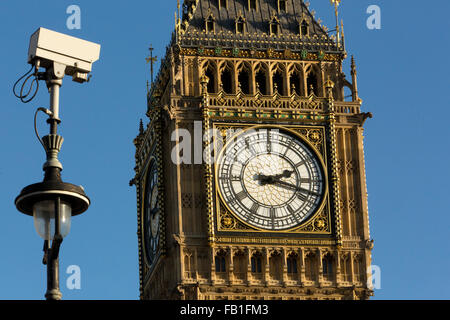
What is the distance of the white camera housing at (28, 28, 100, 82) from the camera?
23031 millimetres

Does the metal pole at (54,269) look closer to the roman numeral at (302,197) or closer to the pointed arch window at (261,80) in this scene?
the roman numeral at (302,197)

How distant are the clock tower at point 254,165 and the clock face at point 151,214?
49 mm

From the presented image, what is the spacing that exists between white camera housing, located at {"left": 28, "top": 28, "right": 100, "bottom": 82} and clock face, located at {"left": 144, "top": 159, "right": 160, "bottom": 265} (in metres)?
31.8

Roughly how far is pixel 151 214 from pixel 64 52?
34.1 metres

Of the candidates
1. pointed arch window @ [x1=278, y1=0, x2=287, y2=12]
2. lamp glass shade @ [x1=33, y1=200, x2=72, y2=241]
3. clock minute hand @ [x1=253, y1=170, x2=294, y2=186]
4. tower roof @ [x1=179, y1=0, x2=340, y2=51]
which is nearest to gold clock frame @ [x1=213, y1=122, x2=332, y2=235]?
clock minute hand @ [x1=253, y1=170, x2=294, y2=186]

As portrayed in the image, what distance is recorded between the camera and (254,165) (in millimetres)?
54219

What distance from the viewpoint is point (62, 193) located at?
22562 millimetres

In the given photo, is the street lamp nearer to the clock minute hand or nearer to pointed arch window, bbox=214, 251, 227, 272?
pointed arch window, bbox=214, 251, 227, 272

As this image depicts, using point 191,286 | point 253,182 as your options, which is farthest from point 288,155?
point 191,286

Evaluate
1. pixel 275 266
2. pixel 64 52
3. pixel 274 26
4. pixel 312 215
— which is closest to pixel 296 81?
pixel 274 26

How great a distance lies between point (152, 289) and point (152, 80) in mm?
8780
